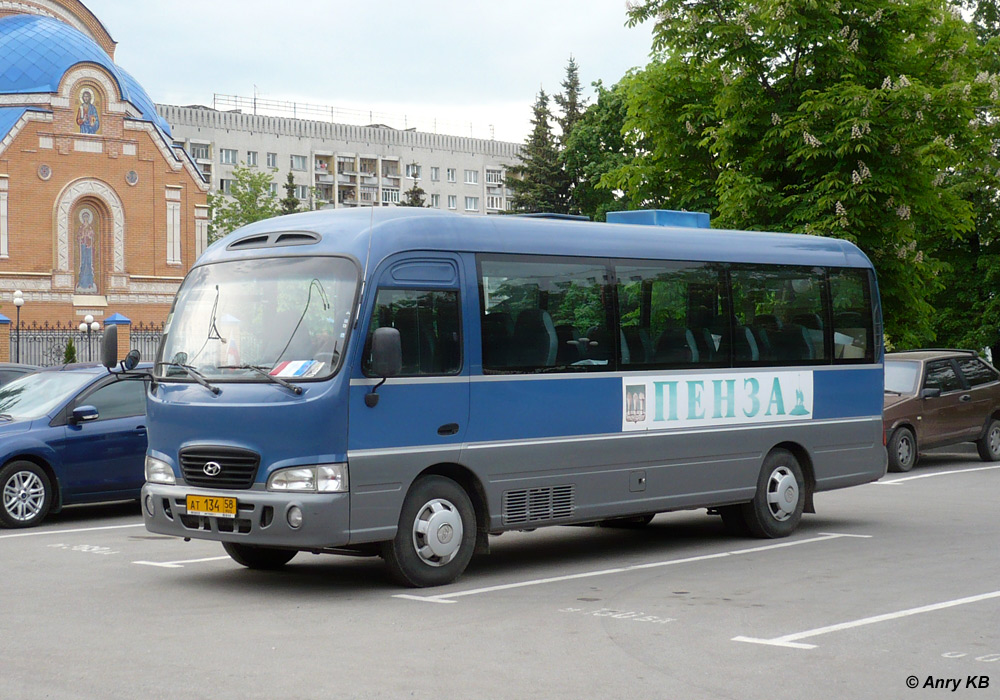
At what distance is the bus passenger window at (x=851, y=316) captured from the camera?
14.0 meters

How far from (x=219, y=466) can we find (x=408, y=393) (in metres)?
1.45

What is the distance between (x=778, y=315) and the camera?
43.9 feet

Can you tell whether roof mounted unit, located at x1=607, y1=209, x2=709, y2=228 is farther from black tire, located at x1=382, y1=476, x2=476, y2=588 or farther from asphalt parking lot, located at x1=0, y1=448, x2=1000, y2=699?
black tire, located at x1=382, y1=476, x2=476, y2=588

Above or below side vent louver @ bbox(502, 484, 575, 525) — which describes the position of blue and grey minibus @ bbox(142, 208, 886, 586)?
above

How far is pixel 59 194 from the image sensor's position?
2405 inches

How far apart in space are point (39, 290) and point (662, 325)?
174ft

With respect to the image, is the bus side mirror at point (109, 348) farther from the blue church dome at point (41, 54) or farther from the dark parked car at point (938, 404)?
the blue church dome at point (41, 54)

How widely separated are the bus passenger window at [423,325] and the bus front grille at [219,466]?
1.26 meters

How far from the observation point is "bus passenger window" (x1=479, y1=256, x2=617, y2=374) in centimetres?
1061

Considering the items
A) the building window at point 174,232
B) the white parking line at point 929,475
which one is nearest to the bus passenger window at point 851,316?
the white parking line at point 929,475

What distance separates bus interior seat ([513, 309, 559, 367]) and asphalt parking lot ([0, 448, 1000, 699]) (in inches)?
67.4

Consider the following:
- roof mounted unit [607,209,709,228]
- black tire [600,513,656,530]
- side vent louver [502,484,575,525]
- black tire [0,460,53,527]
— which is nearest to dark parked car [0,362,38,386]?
black tire [0,460,53,527]

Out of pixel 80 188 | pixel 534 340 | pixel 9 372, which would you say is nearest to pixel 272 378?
pixel 534 340

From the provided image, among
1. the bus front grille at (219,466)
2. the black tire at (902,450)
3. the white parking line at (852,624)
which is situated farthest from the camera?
the black tire at (902,450)
